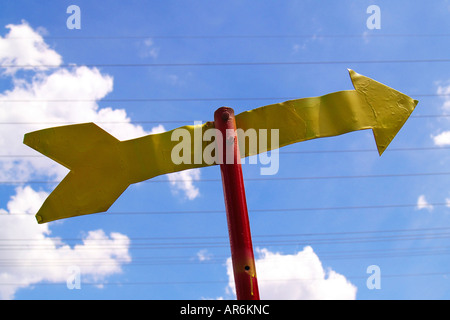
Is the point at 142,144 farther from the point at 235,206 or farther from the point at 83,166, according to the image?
the point at 235,206

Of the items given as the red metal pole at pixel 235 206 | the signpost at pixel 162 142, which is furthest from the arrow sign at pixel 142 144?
the red metal pole at pixel 235 206

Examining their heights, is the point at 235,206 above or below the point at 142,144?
below

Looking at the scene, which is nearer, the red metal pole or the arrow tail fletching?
the red metal pole

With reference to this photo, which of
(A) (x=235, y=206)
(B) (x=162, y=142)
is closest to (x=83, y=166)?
(B) (x=162, y=142)

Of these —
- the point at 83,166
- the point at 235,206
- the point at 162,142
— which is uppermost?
the point at 162,142

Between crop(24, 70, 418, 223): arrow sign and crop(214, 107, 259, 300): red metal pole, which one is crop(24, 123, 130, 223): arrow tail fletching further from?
crop(214, 107, 259, 300): red metal pole

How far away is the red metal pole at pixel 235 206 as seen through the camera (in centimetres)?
313

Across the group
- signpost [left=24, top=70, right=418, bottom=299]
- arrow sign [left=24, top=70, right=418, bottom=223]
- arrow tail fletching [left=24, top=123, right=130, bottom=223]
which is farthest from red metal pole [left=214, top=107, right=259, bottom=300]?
arrow tail fletching [left=24, top=123, right=130, bottom=223]

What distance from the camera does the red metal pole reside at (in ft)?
10.3

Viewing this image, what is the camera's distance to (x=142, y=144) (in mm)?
3781

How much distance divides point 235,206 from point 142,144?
3.96 ft

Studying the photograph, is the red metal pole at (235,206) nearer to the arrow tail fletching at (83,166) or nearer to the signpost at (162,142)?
the signpost at (162,142)
